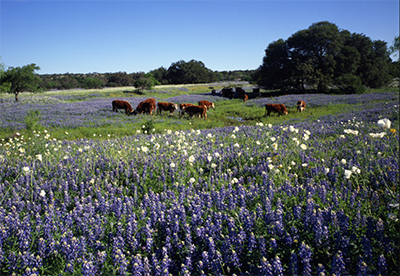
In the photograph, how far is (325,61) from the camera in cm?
4331

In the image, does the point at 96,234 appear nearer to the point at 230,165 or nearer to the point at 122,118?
the point at 230,165

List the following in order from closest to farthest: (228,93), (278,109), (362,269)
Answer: (362,269) < (278,109) < (228,93)

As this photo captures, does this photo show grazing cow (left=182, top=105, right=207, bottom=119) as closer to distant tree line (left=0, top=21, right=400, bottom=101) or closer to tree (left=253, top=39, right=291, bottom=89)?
distant tree line (left=0, top=21, right=400, bottom=101)

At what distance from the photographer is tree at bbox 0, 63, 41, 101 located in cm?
3528

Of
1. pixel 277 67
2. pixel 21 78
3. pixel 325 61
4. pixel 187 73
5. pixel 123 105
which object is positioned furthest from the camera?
pixel 187 73

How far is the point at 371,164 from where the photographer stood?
514 cm

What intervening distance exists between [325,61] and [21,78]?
54.1 m

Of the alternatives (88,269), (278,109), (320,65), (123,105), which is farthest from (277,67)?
(88,269)

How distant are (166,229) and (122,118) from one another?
Answer: 1825 cm

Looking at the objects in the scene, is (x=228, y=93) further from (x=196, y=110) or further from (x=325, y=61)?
(x=196, y=110)

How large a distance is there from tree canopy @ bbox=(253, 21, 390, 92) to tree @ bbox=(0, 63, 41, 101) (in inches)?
1728

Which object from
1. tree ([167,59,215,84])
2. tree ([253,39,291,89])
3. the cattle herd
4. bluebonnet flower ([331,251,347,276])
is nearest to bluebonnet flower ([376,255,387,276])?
bluebonnet flower ([331,251,347,276])

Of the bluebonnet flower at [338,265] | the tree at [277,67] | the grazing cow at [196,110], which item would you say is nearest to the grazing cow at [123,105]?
the grazing cow at [196,110]

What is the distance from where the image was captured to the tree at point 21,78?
116 feet
